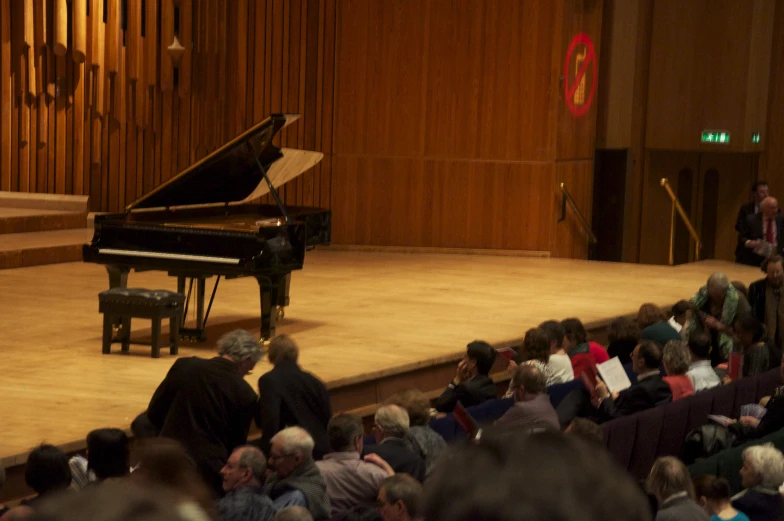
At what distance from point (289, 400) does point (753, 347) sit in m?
3.23

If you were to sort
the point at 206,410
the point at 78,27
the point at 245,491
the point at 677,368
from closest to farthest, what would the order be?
the point at 245,491 < the point at 206,410 < the point at 677,368 < the point at 78,27

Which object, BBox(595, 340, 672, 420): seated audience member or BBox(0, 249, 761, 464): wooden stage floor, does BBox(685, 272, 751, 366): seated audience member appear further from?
BBox(595, 340, 672, 420): seated audience member

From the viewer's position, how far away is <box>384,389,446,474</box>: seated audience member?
447 cm

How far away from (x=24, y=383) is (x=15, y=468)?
51.6 inches

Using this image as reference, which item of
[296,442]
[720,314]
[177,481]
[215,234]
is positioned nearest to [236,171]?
[215,234]

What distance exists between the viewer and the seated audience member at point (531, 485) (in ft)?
2.02

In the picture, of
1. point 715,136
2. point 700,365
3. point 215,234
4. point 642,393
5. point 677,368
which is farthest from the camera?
point 715,136

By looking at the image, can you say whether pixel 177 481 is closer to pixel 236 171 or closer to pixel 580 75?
pixel 236 171

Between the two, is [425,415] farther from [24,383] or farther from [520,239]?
[520,239]

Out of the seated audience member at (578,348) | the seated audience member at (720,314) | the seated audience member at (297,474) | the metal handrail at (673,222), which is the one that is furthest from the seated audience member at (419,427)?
Result: the metal handrail at (673,222)

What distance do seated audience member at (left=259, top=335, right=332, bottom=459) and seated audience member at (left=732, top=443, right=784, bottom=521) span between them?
5.64 ft

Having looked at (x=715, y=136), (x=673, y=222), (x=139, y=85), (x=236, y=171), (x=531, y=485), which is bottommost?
(x=673, y=222)

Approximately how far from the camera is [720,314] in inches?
292

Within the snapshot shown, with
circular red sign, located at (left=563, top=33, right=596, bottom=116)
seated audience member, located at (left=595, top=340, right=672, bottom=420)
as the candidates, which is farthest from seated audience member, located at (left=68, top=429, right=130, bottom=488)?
circular red sign, located at (left=563, top=33, right=596, bottom=116)
